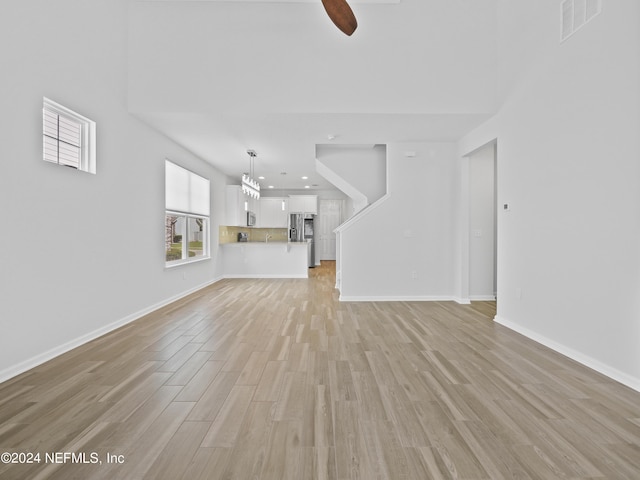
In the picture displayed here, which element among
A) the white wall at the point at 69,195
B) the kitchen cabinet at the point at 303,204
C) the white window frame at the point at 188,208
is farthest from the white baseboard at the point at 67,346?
the kitchen cabinet at the point at 303,204

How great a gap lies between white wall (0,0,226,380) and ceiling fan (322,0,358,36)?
94.3 inches

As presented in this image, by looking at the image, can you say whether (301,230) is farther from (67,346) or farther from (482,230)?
(67,346)

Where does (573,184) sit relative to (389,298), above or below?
above

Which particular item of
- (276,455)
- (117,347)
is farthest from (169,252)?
(276,455)

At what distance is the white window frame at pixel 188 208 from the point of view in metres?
5.09

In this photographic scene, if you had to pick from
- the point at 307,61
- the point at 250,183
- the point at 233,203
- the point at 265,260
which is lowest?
the point at 265,260

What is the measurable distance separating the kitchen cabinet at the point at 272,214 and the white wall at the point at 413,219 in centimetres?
537

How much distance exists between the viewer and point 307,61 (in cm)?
377

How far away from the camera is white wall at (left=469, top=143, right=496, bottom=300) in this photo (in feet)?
16.9

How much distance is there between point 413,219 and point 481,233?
45.0 inches

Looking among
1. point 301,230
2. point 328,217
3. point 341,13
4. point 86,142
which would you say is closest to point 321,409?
point 341,13

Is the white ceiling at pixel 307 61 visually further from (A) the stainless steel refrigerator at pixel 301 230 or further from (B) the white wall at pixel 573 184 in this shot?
(A) the stainless steel refrigerator at pixel 301 230

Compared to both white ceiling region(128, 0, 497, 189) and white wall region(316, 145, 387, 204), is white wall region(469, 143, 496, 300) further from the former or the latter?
white wall region(316, 145, 387, 204)

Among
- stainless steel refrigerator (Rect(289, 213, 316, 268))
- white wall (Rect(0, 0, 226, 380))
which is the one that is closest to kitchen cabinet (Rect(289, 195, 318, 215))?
stainless steel refrigerator (Rect(289, 213, 316, 268))
